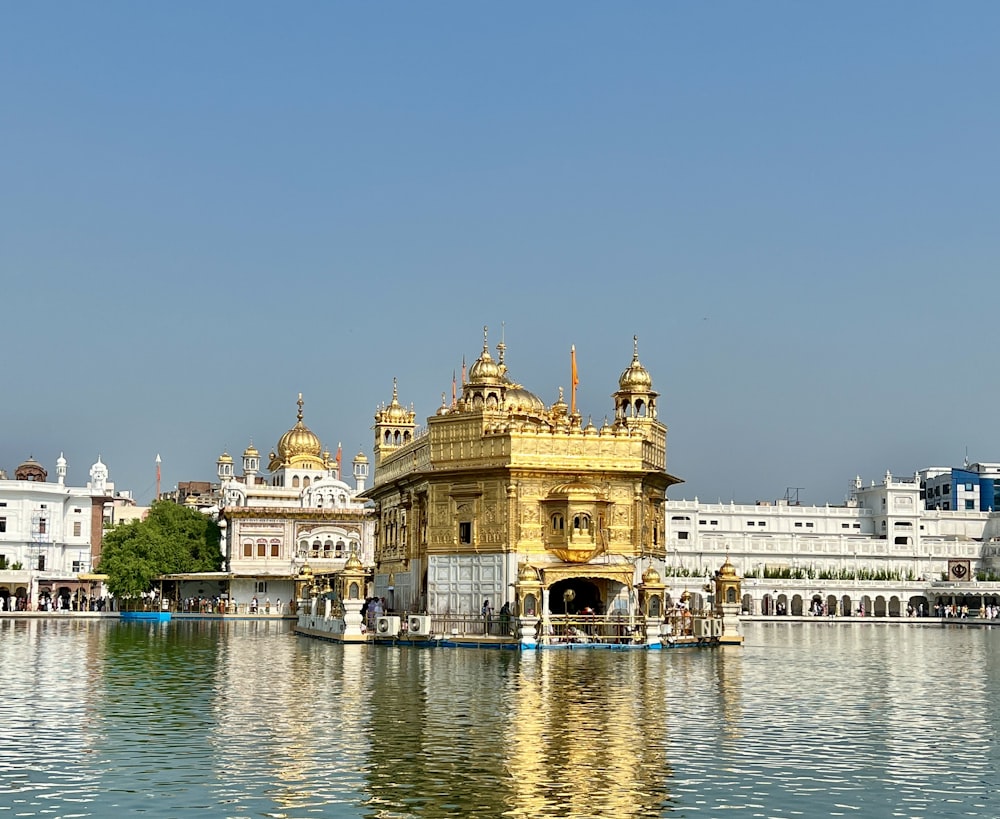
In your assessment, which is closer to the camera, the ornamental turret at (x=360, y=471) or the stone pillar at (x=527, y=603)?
the stone pillar at (x=527, y=603)

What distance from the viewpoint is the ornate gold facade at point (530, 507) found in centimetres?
4338

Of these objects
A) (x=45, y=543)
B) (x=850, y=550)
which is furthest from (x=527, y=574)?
(x=850, y=550)

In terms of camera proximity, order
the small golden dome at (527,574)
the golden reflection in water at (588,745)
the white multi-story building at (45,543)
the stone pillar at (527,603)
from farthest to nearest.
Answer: the white multi-story building at (45,543)
the small golden dome at (527,574)
the stone pillar at (527,603)
the golden reflection in water at (588,745)

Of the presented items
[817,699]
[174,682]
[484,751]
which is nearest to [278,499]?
[174,682]

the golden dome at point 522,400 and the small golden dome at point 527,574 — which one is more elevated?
the golden dome at point 522,400

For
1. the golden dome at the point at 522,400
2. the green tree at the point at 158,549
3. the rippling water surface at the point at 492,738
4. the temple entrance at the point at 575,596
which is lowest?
the rippling water surface at the point at 492,738

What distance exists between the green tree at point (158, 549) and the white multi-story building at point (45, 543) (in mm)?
3857

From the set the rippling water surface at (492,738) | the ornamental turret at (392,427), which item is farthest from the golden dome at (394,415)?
the rippling water surface at (492,738)

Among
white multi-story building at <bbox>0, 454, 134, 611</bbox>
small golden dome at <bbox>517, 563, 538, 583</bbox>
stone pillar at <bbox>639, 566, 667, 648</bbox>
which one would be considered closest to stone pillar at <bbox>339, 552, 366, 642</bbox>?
small golden dome at <bbox>517, 563, 538, 583</bbox>

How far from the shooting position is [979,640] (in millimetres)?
57062

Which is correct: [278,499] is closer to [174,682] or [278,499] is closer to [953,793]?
[174,682]

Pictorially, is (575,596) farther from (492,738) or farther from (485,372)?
(492,738)

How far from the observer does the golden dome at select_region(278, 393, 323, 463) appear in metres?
91.4

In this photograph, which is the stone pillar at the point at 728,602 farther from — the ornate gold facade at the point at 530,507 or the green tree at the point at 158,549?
the green tree at the point at 158,549
